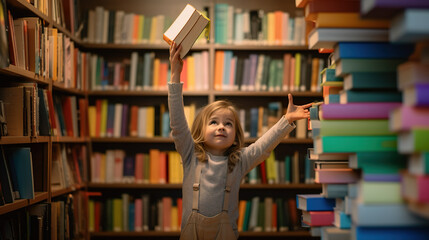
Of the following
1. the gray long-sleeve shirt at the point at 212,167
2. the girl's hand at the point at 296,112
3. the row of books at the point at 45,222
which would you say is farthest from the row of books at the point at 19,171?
the girl's hand at the point at 296,112

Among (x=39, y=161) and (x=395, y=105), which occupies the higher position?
(x=395, y=105)

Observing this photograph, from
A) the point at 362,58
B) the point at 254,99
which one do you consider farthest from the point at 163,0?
the point at 362,58

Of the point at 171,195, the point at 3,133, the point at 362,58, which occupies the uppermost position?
the point at 362,58

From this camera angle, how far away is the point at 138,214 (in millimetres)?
3570

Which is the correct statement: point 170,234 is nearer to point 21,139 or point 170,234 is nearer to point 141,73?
point 141,73

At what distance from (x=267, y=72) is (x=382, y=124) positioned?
267cm

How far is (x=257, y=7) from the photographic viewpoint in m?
3.94

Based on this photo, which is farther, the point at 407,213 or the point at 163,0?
the point at 163,0

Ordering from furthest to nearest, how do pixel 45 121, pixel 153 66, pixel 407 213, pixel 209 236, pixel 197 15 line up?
1. pixel 153 66
2. pixel 45 121
3. pixel 209 236
4. pixel 197 15
5. pixel 407 213

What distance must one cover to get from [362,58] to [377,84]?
0.07 metres

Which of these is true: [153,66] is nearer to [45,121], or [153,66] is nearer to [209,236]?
[45,121]

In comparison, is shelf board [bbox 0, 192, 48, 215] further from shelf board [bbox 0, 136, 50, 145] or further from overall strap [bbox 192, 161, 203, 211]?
overall strap [bbox 192, 161, 203, 211]

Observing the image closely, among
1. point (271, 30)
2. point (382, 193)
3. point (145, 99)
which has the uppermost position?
point (271, 30)

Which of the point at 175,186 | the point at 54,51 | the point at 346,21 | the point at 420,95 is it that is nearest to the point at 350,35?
the point at 346,21
